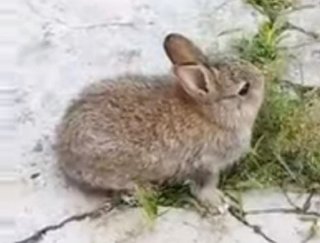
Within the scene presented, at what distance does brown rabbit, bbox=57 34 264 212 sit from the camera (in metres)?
3.78

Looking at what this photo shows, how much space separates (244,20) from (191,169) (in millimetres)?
753

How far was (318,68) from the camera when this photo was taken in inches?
166

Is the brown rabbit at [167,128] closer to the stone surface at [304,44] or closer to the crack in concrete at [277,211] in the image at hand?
the crack in concrete at [277,211]

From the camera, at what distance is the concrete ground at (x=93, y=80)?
149 inches

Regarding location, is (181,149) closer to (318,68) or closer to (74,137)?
(74,137)

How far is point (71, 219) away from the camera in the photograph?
3.82 m

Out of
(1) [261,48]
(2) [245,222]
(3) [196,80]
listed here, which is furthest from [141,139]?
(1) [261,48]

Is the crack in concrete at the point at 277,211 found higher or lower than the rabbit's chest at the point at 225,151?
lower

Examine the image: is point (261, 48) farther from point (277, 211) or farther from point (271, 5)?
point (277, 211)

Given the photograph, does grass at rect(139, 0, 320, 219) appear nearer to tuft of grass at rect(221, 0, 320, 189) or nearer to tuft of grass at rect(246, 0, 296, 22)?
tuft of grass at rect(221, 0, 320, 189)

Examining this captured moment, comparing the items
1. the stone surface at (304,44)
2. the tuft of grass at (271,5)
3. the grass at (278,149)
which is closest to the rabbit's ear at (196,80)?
the grass at (278,149)

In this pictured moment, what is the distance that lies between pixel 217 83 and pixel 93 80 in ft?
1.77

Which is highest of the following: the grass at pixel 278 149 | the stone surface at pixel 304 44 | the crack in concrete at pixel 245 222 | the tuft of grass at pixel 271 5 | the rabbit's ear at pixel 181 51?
the rabbit's ear at pixel 181 51

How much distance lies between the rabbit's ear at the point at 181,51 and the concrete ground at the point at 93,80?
42 centimetres
